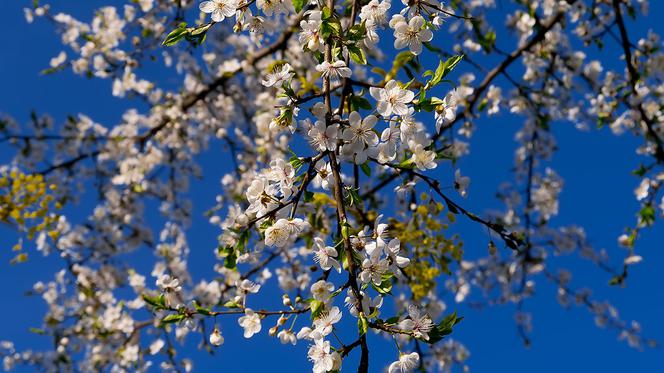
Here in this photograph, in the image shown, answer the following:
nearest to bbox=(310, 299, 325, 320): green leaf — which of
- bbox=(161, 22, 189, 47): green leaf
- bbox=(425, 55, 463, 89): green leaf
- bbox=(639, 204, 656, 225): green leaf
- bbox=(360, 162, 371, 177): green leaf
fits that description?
bbox=(360, 162, 371, 177): green leaf

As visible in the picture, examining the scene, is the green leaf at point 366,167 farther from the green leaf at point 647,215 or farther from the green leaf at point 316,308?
the green leaf at point 647,215

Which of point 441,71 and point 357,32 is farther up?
point 357,32

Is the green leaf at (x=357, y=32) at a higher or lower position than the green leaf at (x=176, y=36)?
lower

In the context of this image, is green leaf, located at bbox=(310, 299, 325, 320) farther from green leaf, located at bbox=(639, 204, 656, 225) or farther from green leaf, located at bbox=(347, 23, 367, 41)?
green leaf, located at bbox=(639, 204, 656, 225)

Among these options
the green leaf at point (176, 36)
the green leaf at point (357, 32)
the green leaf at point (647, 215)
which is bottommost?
the green leaf at point (357, 32)

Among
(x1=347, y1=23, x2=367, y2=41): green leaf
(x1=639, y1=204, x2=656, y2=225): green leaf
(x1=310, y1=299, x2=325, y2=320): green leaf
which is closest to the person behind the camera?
(x1=310, y1=299, x2=325, y2=320): green leaf

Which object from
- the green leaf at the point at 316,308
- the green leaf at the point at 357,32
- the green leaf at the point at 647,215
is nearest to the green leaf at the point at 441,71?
the green leaf at the point at 357,32

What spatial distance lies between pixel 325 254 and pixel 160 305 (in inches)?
27.9

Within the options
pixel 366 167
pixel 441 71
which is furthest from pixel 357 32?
pixel 366 167

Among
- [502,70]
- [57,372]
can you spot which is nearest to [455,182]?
[502,70]

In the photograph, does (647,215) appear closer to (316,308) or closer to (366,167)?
(366,167)

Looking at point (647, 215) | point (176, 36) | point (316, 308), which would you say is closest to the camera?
point (316, 308)

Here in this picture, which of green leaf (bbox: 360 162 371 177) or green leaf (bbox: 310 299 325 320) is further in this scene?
green leaf (bbox: 360 162 371 177)

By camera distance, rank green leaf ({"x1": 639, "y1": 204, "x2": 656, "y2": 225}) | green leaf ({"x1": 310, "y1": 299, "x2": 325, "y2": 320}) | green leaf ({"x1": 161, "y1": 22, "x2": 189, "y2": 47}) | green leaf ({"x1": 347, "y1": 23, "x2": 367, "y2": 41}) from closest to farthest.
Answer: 1. green leaf ({"x1": 310, "y1": 299, "x2": 325, "y2": 320})
2. green leaf ({"x1": 347, "y1": 23, "x2": 367, "y2": 41})
3. green leaf ({"x1": 161, "y1": 22, "x2": 189, "y2": 47})
4. green leaf ({"x1": 639, "y1": 204, "x2": 656, "y2": 225})
